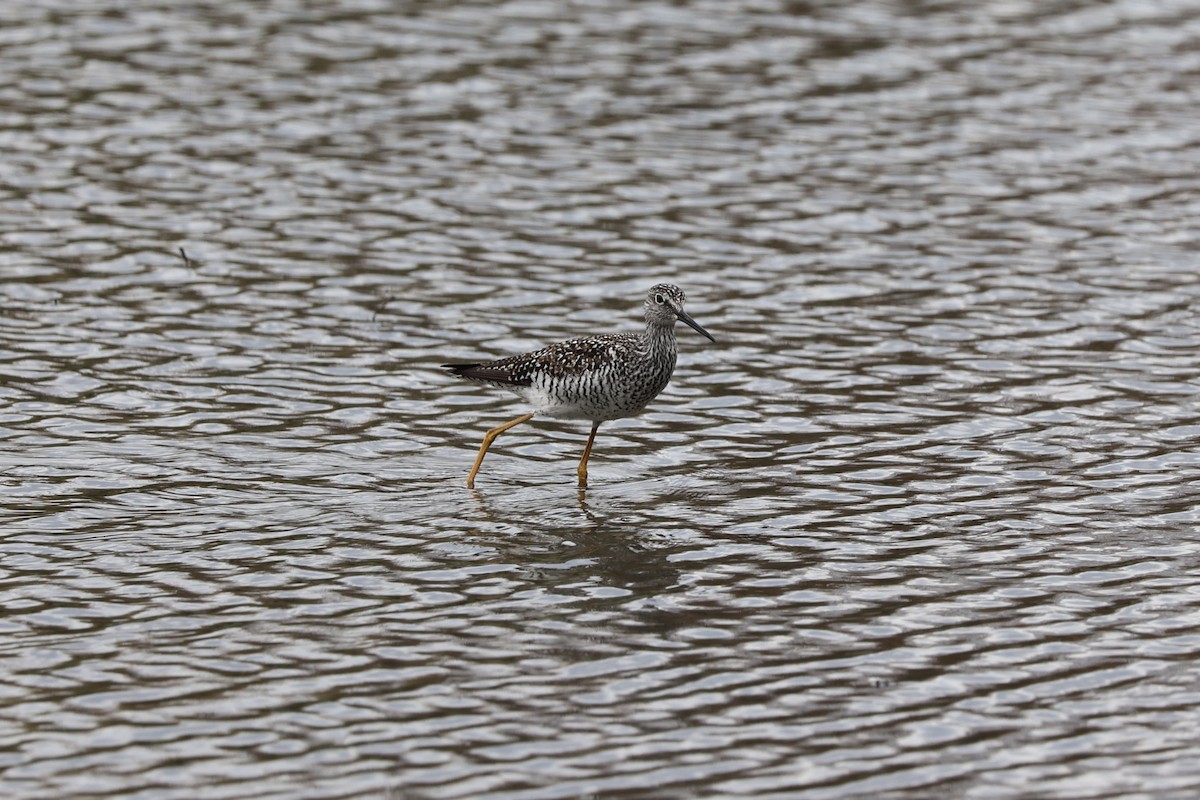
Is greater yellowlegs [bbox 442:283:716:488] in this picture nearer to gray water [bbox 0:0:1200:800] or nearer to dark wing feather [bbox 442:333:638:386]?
dark wing feather [bbox 442:333:638:386]

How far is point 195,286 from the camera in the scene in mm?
17078

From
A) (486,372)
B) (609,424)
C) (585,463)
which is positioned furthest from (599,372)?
(609,424)

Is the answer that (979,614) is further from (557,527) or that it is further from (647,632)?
(557,527)

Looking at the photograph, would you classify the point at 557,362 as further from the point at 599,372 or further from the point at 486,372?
the point at 486,372

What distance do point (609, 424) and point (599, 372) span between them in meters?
2.19

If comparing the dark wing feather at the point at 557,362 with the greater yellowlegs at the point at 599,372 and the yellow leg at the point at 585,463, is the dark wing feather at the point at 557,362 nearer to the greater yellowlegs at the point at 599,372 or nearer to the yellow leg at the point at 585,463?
the greater yellowlegs at the point at 599,372

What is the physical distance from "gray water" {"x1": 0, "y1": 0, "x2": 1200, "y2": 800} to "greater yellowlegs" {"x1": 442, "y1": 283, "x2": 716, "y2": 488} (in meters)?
0.61

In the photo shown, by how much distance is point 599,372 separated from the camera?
13.0 meters

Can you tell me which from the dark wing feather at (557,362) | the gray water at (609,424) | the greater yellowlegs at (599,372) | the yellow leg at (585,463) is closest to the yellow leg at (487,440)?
the greater yellowlegs at (599,372)

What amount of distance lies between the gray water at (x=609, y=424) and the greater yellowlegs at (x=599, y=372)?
Answer: 61 cm

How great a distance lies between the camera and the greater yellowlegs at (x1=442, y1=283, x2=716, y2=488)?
13000 millimetres

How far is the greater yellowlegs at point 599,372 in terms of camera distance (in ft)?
42.7

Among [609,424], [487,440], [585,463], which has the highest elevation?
[487,440]

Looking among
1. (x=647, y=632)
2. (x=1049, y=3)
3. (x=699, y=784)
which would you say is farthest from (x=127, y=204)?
(x=1049, y=3)
